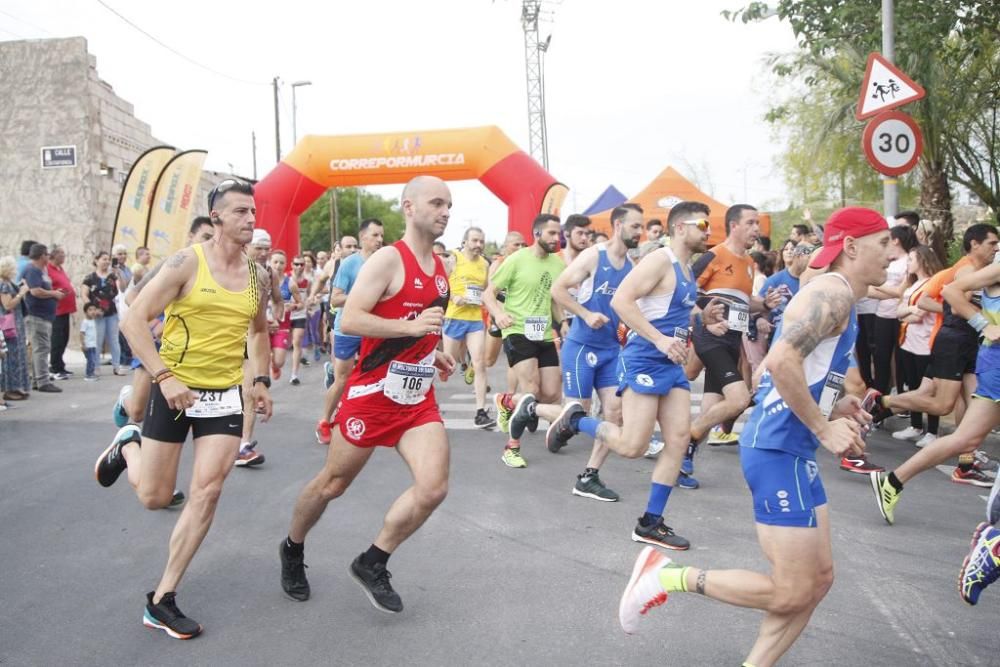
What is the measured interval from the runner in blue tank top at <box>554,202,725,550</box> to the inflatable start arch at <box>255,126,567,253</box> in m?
13.7

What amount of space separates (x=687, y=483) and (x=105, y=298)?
1115cm

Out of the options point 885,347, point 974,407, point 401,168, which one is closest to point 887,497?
point 974,407

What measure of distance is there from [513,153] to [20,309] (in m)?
11.1

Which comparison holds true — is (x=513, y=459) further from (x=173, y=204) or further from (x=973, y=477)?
(x=173, y=204)

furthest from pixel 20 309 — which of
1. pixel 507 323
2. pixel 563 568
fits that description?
pixel 563 568

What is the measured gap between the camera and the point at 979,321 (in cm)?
616

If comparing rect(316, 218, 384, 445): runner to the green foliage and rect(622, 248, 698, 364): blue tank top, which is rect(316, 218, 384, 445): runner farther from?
the green foliage

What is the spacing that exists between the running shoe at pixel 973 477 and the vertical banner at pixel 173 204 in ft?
49.8

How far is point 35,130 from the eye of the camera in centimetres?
1978

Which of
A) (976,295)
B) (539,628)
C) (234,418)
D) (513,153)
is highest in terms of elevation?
(513,153)

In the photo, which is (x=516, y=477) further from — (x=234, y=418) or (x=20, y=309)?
(x=20, y=309)

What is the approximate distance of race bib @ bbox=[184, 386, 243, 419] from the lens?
414cm

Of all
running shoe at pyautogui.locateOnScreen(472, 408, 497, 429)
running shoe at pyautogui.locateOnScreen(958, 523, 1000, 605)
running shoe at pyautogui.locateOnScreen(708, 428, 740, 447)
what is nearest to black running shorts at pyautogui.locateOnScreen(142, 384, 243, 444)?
running shoe at pyautogui.locateOnScreen(958, 523, 1000, 605)

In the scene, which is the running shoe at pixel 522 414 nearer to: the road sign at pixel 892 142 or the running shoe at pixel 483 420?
the running shoe at pixel 483 420
